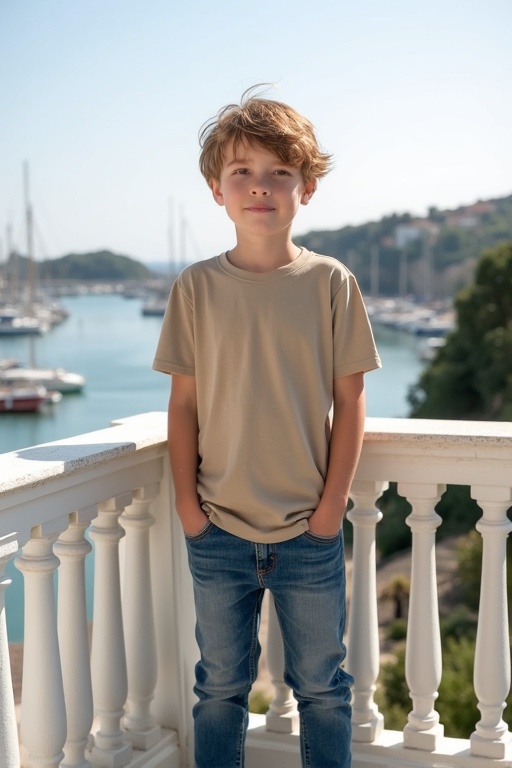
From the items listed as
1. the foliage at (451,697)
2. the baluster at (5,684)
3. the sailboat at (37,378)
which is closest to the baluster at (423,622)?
the baluster at (5,684)

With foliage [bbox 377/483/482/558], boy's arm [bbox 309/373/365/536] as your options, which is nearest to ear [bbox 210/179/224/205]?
boy's arm [bbox 309/373/365/536]

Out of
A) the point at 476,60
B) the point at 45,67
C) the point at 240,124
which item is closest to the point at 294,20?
the point at 476,60

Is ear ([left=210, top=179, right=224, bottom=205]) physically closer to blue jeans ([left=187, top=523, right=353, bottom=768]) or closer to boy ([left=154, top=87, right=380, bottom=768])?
boy ([left=154, top=87, right=380, bottom=768])

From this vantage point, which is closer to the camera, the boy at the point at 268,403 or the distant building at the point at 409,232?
the boy at the point at 268,403

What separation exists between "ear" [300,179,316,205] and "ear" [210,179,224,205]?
17cm

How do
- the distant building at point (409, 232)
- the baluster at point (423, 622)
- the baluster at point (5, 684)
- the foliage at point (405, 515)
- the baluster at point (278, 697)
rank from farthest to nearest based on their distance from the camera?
the distant building at point (409, 232) < the foliage at point (405, 515) < the baluster at point (278, 697) < the baluster at point (423, 622) < the baluster at point (5, 684)

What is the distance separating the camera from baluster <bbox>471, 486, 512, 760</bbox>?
192cm

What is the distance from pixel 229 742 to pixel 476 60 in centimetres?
8029

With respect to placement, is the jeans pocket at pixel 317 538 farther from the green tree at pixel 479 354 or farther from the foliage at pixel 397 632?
the green tree at pixel 479 354

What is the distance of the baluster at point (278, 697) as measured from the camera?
213cm

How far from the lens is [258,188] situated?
5.69 feet

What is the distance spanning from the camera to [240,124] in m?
1.74

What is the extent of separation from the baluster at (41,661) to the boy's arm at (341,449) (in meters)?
0.51

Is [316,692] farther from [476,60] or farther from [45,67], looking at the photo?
[45,67]
